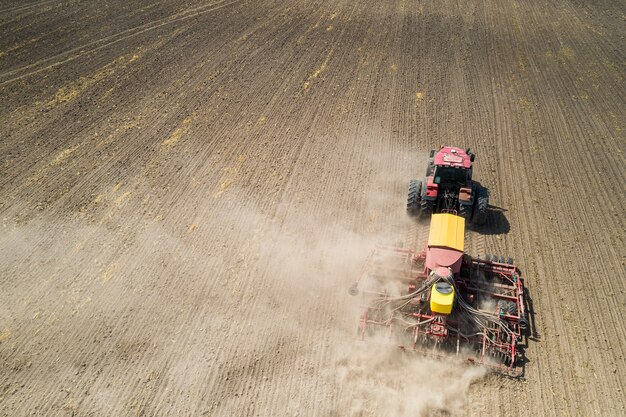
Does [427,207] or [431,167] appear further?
[431,167]

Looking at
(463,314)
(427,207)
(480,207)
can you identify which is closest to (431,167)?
(427,207)

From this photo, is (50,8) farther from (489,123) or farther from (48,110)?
(489,123)

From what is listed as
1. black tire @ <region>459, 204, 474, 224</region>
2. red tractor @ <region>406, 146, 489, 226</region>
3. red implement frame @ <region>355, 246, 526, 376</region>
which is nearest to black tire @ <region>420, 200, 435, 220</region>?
red tractor @ <region>406, 146, 489, 226</region>

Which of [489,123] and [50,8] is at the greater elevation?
[50,8]

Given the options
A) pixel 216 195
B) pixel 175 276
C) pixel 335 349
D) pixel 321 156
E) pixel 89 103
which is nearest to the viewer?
pixel 335 349

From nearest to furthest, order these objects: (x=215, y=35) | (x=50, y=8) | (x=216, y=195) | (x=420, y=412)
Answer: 1. (x=420, y=412)
2. (x=216, y=195)
3. (x=215, y=35)
4. (x=50, y=8)

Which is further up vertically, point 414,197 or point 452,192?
point 452,192

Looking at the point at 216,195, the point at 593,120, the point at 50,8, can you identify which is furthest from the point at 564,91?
the point at 50,8

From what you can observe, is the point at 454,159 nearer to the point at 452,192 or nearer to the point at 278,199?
the point at 452,192

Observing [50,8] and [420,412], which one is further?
[50,8]
